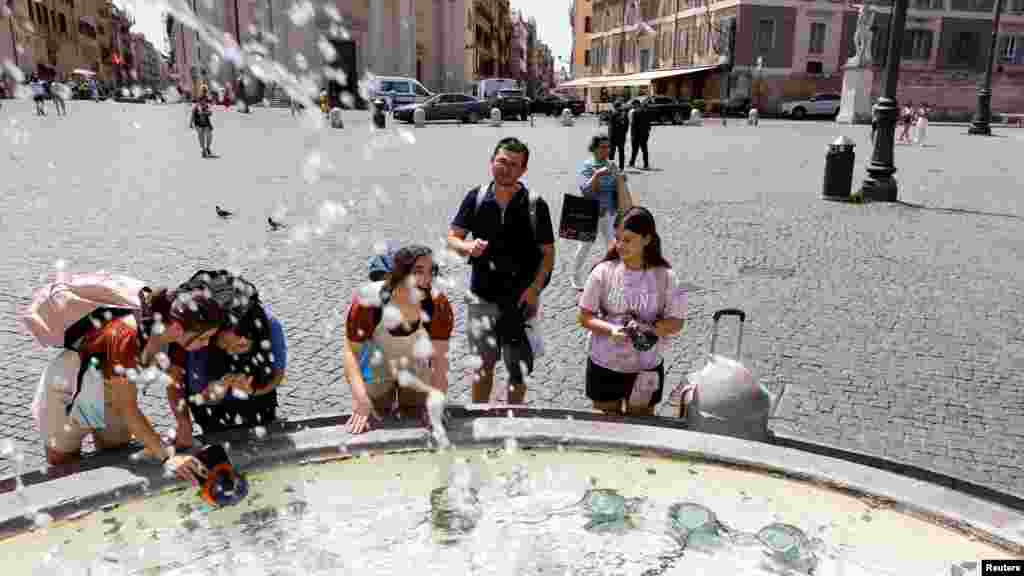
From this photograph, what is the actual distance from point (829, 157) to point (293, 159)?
1083 cm

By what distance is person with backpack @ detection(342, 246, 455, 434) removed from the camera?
11.1ft

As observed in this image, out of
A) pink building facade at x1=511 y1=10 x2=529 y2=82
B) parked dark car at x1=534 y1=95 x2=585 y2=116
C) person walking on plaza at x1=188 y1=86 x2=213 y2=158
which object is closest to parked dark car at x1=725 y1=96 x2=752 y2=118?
parked dark car at x1=534 y1=95 x2=585 y2=116

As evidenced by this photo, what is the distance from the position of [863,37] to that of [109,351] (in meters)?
34.6

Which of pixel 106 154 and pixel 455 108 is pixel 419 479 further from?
pixel 455 108

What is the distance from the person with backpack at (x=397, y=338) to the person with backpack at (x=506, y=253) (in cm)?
56

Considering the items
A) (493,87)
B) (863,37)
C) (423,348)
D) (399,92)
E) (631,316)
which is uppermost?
(863,37)

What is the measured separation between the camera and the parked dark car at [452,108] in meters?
32.3

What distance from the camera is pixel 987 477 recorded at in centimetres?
375

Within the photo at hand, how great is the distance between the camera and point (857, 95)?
114 feet

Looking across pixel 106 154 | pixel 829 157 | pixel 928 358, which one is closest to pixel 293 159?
pixel 106 154

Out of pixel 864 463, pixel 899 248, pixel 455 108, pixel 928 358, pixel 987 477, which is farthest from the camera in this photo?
pixel 455 108

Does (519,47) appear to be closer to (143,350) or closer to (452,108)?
(452,108)

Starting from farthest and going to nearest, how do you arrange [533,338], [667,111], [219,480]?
[667,111]
[533,338]
[219,480]

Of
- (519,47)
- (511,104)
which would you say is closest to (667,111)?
(511,104)
